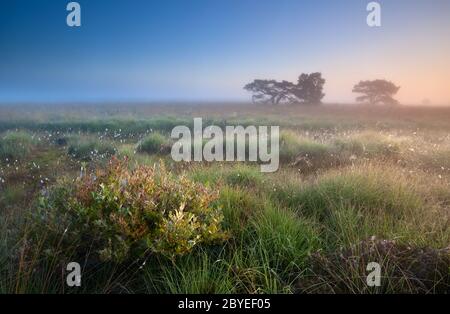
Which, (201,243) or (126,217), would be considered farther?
(201,243)

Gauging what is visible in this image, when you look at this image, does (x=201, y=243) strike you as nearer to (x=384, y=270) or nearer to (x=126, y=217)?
(x=126, y=217)

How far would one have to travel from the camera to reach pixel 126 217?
3822mm

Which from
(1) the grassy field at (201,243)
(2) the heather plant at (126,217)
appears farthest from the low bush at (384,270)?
(2) the heather plant at (126,217)

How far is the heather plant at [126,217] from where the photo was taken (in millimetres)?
3680

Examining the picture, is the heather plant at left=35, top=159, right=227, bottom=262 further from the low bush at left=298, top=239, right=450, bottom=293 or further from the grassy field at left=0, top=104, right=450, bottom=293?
the low bush at left=298, top=239, right=450, bottom=293

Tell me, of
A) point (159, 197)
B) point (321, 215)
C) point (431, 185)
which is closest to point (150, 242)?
point (159, 197)

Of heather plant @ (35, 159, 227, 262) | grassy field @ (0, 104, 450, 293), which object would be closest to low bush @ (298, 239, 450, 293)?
grassy field @ (0, 104, 450, 293)

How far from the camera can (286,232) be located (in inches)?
170

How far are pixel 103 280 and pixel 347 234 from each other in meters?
2.70

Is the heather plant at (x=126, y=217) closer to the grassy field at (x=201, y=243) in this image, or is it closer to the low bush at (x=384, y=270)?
the grassy field at (x=201, y=243)

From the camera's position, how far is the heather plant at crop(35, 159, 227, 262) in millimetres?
3680

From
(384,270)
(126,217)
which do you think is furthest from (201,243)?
(384,270)

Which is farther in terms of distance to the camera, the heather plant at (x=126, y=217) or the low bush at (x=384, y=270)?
the heather plant at (x=126, y=217)

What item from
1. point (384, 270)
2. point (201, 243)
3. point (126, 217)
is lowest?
point (384, 270)
